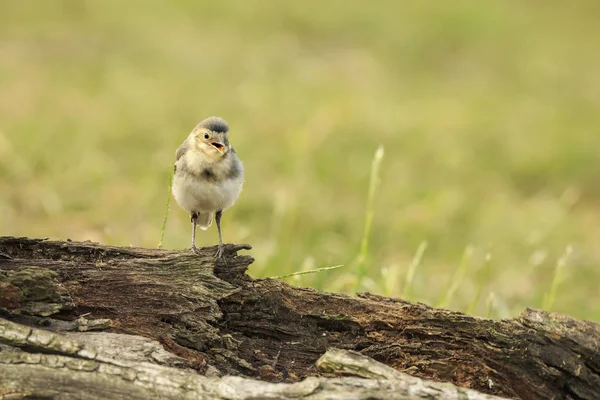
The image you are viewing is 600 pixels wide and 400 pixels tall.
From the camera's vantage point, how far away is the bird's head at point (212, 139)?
4812 millimetres

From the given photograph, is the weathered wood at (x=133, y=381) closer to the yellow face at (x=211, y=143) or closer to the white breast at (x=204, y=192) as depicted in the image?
the white breast at (x=204, y=192)

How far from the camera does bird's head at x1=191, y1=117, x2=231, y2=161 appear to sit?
15.8ft

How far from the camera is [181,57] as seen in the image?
1609cm

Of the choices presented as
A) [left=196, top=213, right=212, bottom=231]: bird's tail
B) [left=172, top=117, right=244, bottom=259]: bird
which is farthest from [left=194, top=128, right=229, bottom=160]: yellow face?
[left=196, top=213, right=212, bottom=231]: bird's tail

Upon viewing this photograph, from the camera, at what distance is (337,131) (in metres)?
12.6

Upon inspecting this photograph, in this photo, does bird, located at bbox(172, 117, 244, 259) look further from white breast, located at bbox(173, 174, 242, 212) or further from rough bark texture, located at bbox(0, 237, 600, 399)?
rough bark texture, located at bbox(0, 237, 600, 399)

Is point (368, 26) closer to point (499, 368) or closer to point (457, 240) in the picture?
point (457, 240)

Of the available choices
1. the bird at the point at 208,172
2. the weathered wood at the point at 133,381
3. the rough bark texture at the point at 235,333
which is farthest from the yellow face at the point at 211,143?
the weathered wood at the point at 133,381

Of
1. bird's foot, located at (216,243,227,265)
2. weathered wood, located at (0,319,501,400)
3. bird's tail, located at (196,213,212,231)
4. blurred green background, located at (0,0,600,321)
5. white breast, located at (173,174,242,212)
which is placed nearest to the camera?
weathered wood, located at (0,319,501,400)

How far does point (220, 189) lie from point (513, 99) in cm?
1221

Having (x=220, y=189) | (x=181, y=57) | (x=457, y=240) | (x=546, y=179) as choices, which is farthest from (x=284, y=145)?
(x=220, y=189)

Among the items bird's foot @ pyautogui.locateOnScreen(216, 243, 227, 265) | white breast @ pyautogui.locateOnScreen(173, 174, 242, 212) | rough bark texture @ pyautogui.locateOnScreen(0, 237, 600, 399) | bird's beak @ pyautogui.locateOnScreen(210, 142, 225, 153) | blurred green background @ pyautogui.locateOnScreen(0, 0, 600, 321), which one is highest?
blurred green background @ pyautogui.locateOnScreen(0, 0, 600, 321)

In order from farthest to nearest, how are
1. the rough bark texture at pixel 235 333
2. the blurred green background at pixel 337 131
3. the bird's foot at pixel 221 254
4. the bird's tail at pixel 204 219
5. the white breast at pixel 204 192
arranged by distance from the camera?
the blurred green background at pixel 337 131 → the bird's tail at pixel 204 219 → the white breast at pixel 204 192 → the bird's foot at pixel 221 254 → the rough bark texture at pixel 235 333

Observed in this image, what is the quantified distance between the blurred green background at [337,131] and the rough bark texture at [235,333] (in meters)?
1.24
